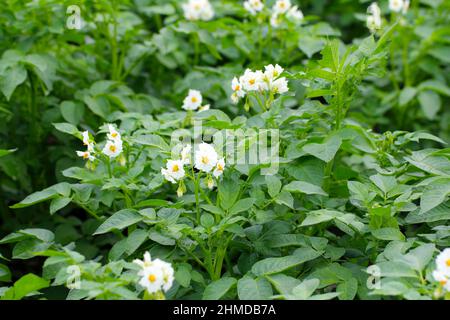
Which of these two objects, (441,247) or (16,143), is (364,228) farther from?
(16,143)

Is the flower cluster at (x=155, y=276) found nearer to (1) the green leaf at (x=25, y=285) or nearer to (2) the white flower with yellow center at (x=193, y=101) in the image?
(1) the green leaf at (x=25, y=285)

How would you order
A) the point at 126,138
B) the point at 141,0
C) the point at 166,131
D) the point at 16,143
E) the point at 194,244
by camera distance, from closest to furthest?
1. the point at 194,244
2. the point at 126,138
3. the point at 166,131
4. the point at 16,143
5. the point at 141,0

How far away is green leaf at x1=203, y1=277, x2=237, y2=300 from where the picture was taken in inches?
64.7

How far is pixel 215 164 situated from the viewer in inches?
68.8

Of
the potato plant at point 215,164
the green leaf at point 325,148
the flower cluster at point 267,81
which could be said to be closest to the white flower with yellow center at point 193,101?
the potato plant at point 215,164

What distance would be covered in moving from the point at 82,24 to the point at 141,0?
412 mm

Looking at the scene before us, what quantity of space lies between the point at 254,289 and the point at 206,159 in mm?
354

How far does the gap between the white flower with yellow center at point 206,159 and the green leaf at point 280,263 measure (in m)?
0.28

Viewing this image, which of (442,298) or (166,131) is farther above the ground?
(166,131)

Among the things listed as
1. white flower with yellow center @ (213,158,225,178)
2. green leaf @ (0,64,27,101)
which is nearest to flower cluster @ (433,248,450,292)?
white flower with yellow center @ (213,158,225,178)

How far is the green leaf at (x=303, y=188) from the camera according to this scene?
69.1 inches

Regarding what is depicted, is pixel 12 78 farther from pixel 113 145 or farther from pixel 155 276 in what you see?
pixel 155 276
